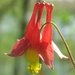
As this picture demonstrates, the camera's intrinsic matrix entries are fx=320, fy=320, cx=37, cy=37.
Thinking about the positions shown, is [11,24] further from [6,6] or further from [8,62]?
[6,6]

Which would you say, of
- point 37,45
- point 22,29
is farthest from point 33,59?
point 22,29

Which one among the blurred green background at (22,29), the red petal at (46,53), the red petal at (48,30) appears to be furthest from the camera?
the blurred green background at (22,29)

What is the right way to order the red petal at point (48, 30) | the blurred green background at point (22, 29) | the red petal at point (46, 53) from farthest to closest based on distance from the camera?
the blurred green background at point (22, 29) < the red petal at point (48, 30) < the red petal at point (46, 53)

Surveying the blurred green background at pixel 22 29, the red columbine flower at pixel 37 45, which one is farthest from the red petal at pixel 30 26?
the blurred green background at pixel 22 29

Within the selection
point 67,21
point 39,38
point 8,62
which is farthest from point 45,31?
point 8,62

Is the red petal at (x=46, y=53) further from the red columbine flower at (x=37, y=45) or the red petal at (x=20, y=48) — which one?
the red petal at (x=20, y=48)

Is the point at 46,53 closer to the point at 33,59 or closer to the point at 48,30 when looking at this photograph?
the point at 33,59

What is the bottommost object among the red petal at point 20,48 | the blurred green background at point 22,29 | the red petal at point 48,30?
the red petal at point 20,48
